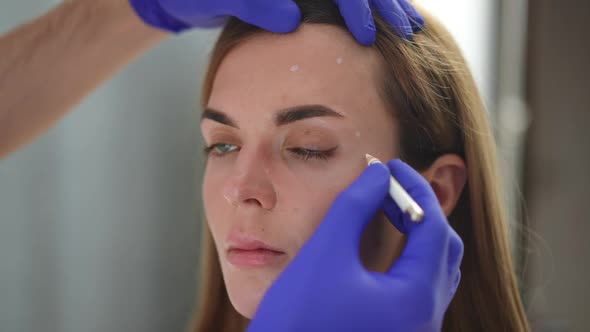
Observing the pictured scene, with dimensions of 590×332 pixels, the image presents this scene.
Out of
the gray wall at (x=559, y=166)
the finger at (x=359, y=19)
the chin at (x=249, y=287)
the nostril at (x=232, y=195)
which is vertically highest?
the finger at (x=359, y=19)

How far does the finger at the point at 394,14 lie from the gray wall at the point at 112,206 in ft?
2.46

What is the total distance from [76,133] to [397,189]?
89cm

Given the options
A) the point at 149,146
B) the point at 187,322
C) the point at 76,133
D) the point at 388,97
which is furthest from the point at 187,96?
the point at 388,97

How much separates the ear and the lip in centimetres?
35

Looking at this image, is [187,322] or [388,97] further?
[187,322]

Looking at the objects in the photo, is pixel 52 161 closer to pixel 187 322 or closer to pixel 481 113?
pixel 187 322

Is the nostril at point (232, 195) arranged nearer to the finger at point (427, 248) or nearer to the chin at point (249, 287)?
the chin at point (249, 287)

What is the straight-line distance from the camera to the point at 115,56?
1.25m

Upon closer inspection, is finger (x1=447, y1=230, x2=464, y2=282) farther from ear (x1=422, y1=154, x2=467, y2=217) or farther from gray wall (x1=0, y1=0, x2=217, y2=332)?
gray wall (x1=0, y1=0, x2=217, y2=332)

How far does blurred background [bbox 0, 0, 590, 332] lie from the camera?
129cm

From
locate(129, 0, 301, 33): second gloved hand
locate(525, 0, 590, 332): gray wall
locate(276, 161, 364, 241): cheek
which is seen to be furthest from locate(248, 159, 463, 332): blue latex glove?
locate(525, 0, 590, 332): gray wall

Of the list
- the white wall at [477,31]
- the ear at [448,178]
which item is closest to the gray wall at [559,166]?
the white wall at [477,31]

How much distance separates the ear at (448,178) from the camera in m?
1.09

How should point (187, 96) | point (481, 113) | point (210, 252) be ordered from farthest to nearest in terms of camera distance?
point (187, 96) < point (210, 252) < point (481, 113)
